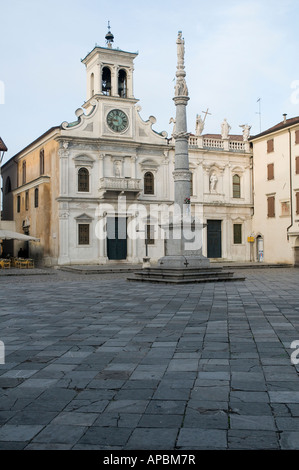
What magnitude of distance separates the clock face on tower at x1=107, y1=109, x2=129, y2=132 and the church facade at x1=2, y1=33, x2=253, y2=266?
7 cm

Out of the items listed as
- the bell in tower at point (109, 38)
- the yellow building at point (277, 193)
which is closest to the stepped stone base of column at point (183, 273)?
the yellow building at point (277, 193)

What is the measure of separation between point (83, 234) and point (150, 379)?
28.8 metres

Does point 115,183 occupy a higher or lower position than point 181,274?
higher

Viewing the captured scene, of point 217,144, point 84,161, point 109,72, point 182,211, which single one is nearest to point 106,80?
point 109,72

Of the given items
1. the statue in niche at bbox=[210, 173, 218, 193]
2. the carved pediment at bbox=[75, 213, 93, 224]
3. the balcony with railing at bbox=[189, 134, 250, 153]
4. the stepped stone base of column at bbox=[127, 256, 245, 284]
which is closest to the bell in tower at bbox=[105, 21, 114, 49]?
the balcony with railing at bbox=[189, 134, 250, 153]

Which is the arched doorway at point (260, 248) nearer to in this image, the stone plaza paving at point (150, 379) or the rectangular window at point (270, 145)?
the rectangular window at point (270, 145)

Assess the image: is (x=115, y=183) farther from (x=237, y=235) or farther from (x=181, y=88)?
(x=181, y=88)

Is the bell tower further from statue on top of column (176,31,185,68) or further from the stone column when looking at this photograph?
→ the stone column

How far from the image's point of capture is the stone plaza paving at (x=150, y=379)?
13.3ft

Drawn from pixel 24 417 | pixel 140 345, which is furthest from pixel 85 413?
pixel 140 345

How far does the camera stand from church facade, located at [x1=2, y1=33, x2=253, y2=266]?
3381cm

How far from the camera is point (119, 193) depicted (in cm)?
3450

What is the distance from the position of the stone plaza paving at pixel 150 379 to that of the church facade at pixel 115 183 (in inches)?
899

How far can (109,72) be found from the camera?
3544 centimetres
